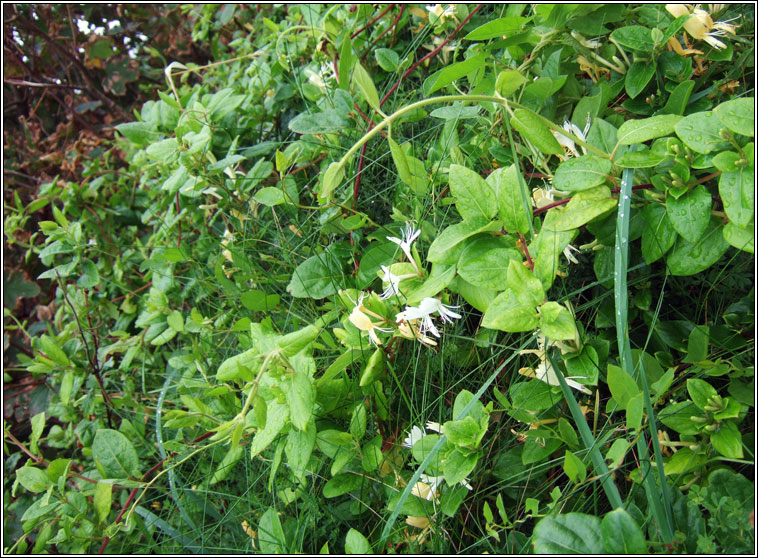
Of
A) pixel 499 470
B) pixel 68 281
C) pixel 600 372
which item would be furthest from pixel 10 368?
pixel 600 372

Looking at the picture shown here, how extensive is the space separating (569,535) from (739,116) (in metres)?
0.48

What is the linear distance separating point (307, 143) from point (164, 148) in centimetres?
28

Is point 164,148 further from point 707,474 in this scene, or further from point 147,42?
point 147,42

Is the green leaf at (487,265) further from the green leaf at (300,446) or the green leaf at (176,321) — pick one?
the green leaf at (176,321)

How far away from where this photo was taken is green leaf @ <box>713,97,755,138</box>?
0.59 meters

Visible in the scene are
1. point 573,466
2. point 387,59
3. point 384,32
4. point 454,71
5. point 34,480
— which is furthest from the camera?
point 384,32

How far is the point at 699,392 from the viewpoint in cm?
64

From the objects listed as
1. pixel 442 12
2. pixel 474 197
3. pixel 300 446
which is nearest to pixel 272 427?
pixel 300 446

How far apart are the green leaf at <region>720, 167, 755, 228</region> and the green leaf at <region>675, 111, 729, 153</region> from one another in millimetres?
36

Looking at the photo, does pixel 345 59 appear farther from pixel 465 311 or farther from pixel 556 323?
pixel 556 323

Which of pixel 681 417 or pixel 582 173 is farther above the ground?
pixel 582 173

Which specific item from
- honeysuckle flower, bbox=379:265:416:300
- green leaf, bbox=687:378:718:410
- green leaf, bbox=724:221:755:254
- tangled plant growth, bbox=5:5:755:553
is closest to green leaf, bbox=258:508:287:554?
tangled plant growth, bbox=5:5:755:553

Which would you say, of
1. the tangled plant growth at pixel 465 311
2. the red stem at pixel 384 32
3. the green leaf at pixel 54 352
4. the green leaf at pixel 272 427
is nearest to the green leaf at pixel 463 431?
the tangled plant growth at pixel 465 311

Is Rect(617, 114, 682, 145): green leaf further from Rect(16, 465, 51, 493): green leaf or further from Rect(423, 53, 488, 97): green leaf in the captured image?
Rect(16, 465, 51, 493): green leaf
